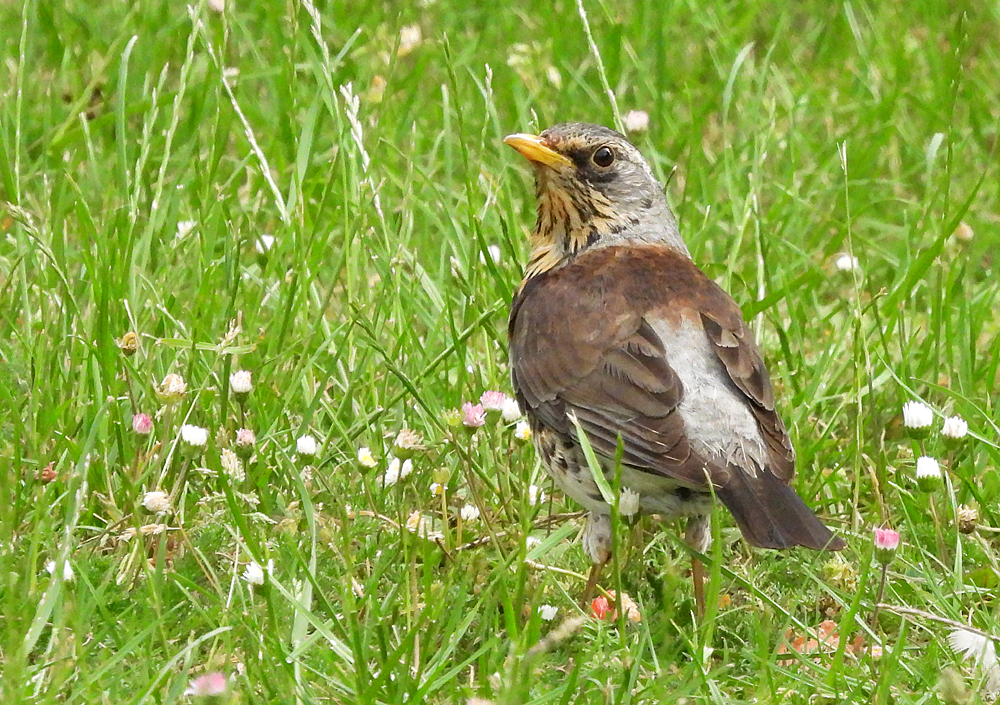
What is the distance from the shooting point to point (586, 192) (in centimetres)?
554

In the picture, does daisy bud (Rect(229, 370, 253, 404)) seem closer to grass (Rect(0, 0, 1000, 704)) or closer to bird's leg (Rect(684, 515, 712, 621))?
grass (Rect(0, 0, 1000, 704))

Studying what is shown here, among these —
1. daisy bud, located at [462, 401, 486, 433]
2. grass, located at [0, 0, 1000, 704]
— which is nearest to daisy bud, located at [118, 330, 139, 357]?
grass, located at [0, 0, 1000, 704]

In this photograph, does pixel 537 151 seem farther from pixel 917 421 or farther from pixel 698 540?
pixel 917 421

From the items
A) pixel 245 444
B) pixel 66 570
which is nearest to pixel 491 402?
pixel 245 444

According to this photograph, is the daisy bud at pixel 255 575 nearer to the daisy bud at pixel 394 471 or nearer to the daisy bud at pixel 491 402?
the daisy bud at pixel 394 471

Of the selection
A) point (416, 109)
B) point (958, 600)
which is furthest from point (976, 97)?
point (958, 600)

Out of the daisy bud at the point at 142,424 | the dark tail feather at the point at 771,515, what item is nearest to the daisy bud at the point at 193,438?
the daisy bud at the point at 142,424

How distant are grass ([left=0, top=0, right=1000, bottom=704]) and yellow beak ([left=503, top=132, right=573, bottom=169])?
20cm

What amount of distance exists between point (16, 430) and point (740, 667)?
6.82 ft

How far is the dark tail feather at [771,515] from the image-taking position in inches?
163

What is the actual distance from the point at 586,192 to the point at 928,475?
1723 millimetres

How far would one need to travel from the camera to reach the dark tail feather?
4.14 meters

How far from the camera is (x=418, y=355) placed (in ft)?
18.4

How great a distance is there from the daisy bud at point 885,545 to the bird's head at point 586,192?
1.92 m
